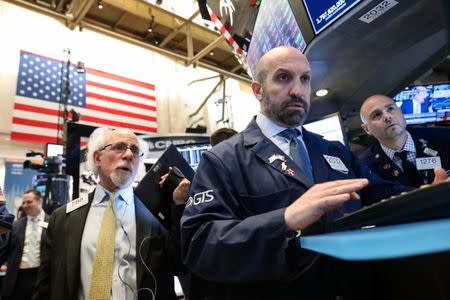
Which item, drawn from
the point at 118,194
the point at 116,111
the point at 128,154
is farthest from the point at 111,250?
the point at 116,111

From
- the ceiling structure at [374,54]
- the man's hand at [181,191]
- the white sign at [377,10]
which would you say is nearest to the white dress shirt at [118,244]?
the man's hand at [181,191]

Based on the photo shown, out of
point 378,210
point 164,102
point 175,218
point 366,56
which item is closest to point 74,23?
point 164,102

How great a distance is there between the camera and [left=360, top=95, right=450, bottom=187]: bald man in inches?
79.4

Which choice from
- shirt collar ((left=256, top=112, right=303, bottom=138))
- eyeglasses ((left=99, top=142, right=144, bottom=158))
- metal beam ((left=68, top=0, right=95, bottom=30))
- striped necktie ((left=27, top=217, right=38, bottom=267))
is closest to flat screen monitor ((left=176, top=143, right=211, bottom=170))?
eyeglasses ((left=99, top=142, right=144, bottom=158))

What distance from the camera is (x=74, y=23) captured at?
6.73 m

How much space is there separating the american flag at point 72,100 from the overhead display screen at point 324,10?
4890mm

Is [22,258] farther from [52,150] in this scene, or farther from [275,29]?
[275,29]

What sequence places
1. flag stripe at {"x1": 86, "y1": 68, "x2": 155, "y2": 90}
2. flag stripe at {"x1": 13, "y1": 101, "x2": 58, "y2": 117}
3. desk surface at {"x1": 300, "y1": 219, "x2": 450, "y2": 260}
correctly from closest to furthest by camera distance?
desk surface at {"x1": 300, "y1": 219, "x2": 450, "y2": 260} < flag stripe at {"x1": 13, "y1": 101, "x2": 58, "y2": 117} < flag stripe at {"x1": 86, "y1": 68, "x2": 155, "y2": 90}

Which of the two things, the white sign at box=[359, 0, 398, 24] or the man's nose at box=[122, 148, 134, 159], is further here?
the man's nose at box=[122, 148, 134, 159]

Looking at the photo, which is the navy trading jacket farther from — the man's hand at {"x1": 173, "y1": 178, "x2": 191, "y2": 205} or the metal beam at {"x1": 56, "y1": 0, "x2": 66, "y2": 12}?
the metal beam at {"x1": 56, "y1": 0, "x2": 66, "y2": 12}

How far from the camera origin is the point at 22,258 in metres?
3.96

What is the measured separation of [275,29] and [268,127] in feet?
5.00

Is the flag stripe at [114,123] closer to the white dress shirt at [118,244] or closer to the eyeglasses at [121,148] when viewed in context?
the eyeglasses at [121,148]

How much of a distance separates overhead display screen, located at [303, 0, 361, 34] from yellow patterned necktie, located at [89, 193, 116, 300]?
1.71 m
